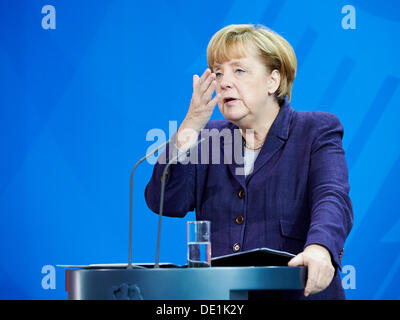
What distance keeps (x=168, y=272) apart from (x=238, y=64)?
987mm

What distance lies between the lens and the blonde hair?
198 centimetres

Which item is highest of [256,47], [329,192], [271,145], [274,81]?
[256,47]

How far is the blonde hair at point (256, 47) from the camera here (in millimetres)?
1981

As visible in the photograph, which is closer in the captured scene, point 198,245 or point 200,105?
point 198,245

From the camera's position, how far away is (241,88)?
198 centimetres

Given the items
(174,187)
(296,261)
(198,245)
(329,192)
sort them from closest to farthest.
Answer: (296,261)
(198,245)
(329,192)
(174,187)

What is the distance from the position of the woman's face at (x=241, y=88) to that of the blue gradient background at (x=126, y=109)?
3.30ft

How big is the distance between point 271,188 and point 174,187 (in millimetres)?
302

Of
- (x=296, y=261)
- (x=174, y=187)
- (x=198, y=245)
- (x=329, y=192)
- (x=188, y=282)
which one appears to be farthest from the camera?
(x=174, y=187)

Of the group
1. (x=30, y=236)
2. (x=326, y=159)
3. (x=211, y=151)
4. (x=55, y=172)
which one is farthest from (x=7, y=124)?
(x=326, y=159)

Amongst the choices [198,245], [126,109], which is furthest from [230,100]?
[126,109]

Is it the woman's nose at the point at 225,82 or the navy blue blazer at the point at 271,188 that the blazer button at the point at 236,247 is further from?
the woman's nose at the point at 225,82

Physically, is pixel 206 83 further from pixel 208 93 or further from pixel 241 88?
pixel 241 88

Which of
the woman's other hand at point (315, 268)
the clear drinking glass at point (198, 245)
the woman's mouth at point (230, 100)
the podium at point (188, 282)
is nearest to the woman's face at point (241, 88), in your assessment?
the woman's mouth at point (230, 100)
